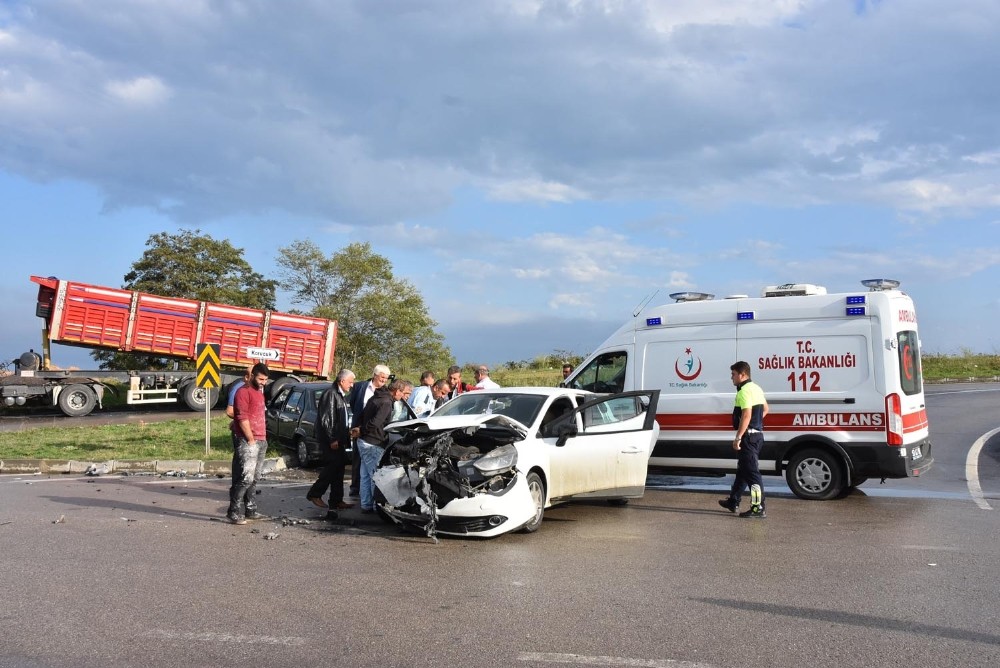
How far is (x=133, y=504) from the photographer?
35.1ft

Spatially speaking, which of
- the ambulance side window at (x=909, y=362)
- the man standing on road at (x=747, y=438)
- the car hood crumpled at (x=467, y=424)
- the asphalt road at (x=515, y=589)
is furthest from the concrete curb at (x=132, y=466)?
the ambulance side window at (x=909, y=362)

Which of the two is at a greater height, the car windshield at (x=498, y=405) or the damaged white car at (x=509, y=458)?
the car windshield at (x=498, y=405)

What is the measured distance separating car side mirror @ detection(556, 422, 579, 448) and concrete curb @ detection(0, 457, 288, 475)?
7.21 m

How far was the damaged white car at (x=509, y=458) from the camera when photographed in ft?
27.0

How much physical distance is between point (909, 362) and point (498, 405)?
211 inches

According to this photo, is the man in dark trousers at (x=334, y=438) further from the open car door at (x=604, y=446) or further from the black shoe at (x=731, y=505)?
the black shoe at (x=731, y=505)

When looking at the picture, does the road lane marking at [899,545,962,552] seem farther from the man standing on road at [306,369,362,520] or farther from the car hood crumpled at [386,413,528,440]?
the man standing on road at [306,369,362,520]

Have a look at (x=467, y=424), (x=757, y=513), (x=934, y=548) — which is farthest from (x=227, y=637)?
(x=757, y=513)

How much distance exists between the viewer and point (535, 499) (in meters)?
8.59

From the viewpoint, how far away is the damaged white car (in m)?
8.22

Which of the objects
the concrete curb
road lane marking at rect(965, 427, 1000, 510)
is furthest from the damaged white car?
the concrete curb

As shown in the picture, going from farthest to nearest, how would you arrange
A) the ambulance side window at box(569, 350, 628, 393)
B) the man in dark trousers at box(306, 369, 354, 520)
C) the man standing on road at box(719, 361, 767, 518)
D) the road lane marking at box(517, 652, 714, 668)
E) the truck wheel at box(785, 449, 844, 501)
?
the ambulance side window at box(569, 350, 628, 393)
the truck wheel at box(785, 449, 844, 501)
the man in dark trousers at box(306, 369, 354, 520)
the man standing on road at box(719, 361, 767, 518)
the road lane marking at box(517, 652, 714, 668)

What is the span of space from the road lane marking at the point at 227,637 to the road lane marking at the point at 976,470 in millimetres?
8706

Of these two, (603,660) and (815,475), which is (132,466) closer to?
(815,475)
